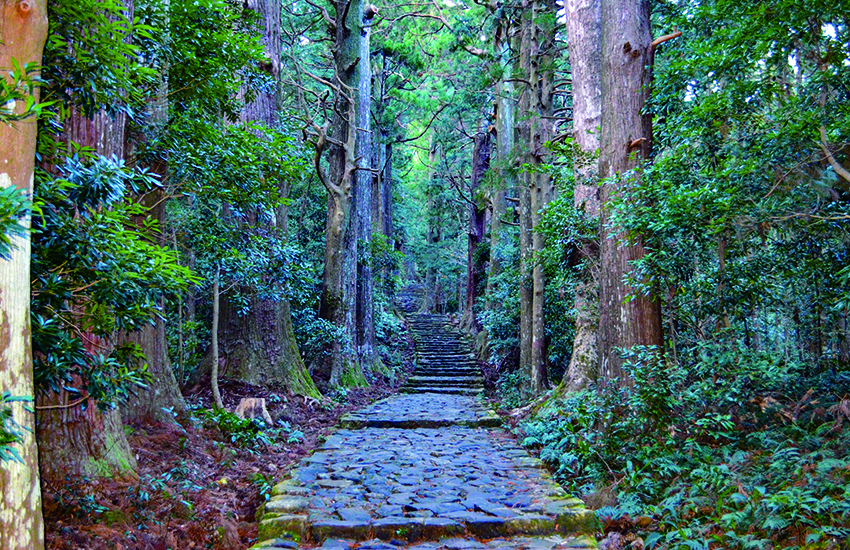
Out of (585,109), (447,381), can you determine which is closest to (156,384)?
(585,109)

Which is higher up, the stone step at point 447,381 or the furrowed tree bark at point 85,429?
the furrowed tree bark at point 85,429

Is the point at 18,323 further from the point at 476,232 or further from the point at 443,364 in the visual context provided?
the point at 476,232

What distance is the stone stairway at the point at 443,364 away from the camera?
14766 millimetres

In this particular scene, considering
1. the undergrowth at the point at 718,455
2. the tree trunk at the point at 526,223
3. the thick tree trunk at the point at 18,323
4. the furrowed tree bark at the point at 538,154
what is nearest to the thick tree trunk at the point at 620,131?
the undergrowth at the point at 718,455

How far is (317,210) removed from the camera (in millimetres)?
16250

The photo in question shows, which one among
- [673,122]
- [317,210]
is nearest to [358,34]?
[317,210]

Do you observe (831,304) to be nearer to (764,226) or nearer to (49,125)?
(764,226)

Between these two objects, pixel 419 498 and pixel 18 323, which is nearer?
pixel 18 323

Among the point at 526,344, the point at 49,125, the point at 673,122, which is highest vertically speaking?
the point at 673,122

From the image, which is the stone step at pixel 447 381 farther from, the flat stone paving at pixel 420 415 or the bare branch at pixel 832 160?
the bare branch at pixel 832 160

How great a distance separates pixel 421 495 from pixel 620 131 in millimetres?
4525

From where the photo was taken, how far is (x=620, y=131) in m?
6.28

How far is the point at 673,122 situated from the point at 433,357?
45.7 feet

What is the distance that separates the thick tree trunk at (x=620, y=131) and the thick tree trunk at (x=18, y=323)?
5176mm
